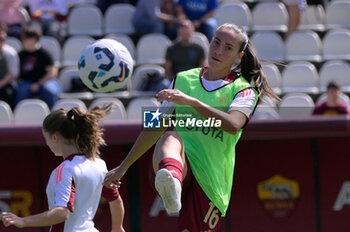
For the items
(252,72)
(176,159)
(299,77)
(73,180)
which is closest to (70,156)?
(73,180)

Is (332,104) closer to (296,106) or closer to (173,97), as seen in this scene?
(296,106)

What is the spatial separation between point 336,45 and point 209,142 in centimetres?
663

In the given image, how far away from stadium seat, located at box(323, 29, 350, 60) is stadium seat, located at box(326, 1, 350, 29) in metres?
0.70

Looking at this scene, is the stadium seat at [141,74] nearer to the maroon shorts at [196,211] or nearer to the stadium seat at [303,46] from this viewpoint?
the stadium seat at [303,46]

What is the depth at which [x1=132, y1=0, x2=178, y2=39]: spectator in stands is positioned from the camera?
10961 millimetres

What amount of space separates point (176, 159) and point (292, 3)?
7543mm

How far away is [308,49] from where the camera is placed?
11.0m

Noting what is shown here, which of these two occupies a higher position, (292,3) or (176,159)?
(292,3)

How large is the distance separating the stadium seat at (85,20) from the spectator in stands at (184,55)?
82.3 inches

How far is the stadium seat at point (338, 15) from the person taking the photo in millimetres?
11727

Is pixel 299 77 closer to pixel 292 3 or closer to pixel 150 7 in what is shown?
pixel 292 3

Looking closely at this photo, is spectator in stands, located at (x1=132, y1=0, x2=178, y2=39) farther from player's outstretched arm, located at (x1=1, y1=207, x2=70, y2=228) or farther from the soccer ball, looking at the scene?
player's outstretched arm, located at (x1=1, y1=207, x2=70, y2=228)

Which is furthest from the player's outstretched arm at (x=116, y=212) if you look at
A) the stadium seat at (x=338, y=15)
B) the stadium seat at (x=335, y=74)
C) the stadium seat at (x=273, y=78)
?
the stadium seat at (x=338, y=15)

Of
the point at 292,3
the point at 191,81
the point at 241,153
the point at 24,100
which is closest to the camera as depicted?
the point at 191,81
